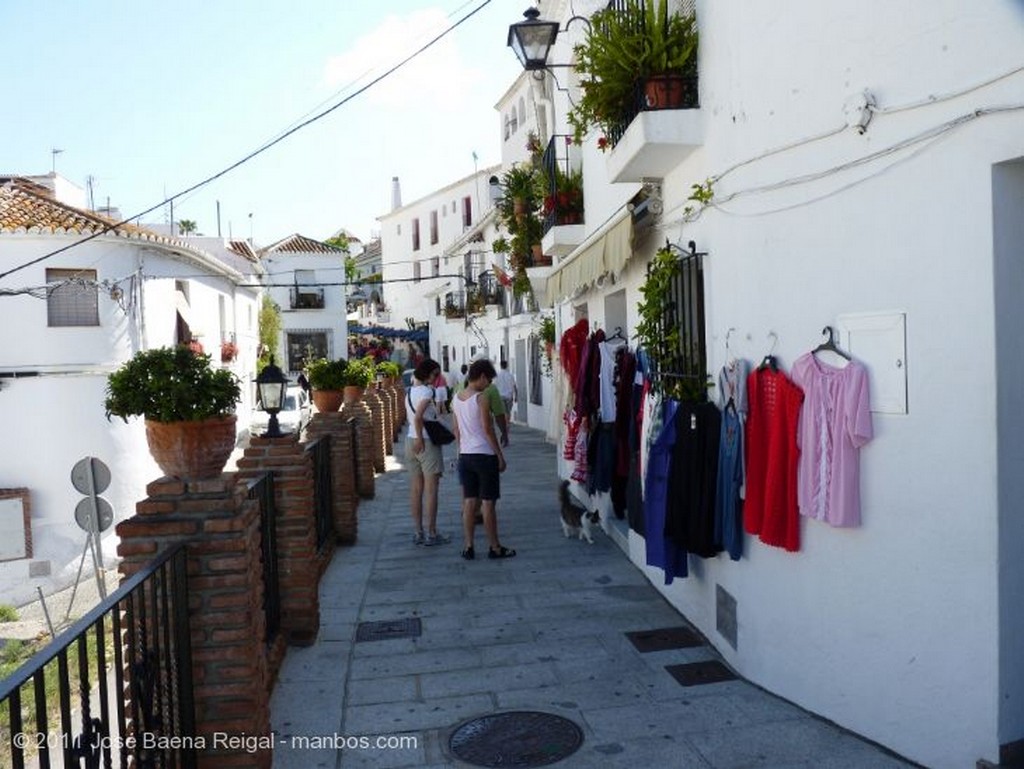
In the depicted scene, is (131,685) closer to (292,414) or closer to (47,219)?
(47,219)

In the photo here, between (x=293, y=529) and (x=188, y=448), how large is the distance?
85.2 inches

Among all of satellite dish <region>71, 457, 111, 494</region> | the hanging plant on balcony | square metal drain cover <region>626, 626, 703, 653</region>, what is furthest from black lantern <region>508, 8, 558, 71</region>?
satellite dish <region>71, 457, 111, 494</region>

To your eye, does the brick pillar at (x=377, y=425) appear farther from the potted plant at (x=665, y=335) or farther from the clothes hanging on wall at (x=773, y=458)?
the clothes hanging on wall at (x=773, y=458)

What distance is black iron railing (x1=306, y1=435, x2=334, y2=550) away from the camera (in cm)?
780

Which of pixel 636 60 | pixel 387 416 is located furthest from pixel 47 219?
pixel 636 60

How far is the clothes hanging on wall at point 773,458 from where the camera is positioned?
4.48m

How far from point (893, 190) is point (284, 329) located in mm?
41603

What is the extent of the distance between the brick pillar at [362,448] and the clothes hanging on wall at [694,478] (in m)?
6.34

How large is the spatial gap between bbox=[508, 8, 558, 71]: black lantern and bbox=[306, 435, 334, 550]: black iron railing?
4.03 m

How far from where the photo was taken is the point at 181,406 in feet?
13.6

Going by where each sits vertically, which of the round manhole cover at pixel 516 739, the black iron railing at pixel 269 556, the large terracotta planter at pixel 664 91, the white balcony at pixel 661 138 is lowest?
the round manhole cover at pixel 516 739

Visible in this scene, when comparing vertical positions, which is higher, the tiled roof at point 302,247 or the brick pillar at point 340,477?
the tiled roof at point 302,247

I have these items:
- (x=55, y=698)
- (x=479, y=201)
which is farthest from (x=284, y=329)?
(x=55, y=698)

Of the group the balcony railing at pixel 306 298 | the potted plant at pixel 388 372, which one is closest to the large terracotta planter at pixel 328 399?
the potted plant at pixel 388 372
